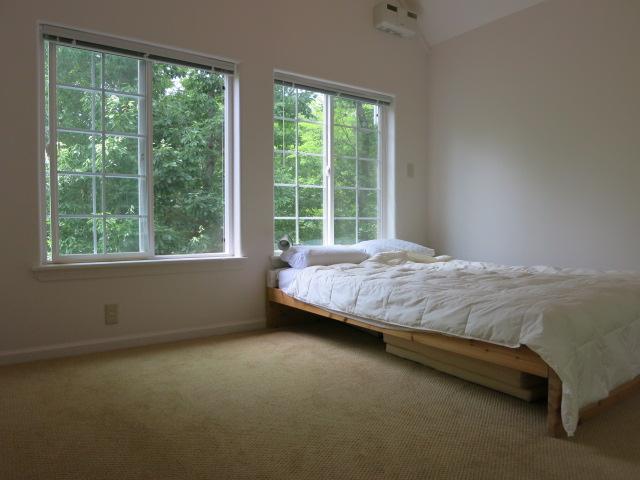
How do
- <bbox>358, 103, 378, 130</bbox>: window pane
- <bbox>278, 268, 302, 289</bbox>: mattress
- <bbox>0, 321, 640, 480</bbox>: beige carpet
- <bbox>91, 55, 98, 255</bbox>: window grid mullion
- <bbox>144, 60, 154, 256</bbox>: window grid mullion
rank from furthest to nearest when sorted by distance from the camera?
<bbox>358, 103, 378, 130</bbox>: window pane
<bbox>278, 268, 302, 289</bbox>: mattress
<bbox>144, 60, 154, 256</bbox>: window grid mullion
<bbox>91, 55, 98, 255</bbox>: window grid mullion
<bbox>0, 321, 640, 480</bbox>: beige carpet

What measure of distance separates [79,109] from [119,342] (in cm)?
153

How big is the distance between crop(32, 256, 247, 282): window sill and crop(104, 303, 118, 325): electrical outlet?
0.20m

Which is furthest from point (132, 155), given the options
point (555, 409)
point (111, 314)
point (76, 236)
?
point (555, 409)

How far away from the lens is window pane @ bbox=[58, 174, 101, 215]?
301cm

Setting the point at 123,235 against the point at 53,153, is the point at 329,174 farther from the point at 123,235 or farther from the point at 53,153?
the point at 53,153

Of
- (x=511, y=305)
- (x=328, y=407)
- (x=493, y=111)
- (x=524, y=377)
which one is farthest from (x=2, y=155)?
(x=493, y=111)

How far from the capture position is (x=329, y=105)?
423 cm

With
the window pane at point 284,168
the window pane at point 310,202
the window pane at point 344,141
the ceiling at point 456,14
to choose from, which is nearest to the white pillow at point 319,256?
the window pane at point 310,202

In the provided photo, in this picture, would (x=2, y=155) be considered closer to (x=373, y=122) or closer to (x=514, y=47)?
(x=373, y=122)

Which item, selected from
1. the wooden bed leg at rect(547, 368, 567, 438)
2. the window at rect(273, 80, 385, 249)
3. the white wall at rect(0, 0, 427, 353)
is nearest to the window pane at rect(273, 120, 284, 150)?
the window at rect(273, 80, 385, 249)

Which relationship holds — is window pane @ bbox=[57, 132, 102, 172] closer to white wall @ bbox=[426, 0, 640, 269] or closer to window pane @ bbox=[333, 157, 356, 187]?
window pane @ bbox=[333, 157, 356, 187]

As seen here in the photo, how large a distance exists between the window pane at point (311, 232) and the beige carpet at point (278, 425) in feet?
4.62

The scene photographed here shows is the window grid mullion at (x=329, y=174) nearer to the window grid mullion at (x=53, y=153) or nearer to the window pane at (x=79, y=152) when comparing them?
the window pane at (x=79, y=152)

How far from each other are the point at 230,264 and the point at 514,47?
3.00 metres
